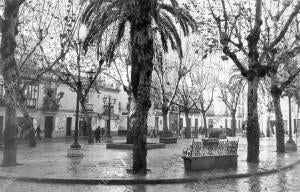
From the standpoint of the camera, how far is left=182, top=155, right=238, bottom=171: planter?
39.2 ft

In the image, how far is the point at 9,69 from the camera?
13.1 metres

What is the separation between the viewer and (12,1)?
12.9 m

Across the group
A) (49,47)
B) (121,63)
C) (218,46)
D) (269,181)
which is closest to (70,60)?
(49,47)

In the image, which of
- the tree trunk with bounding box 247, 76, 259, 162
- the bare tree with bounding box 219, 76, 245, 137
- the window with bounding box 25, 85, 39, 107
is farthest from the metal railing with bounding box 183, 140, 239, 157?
the window with bounding box 25, 85, 39, 107

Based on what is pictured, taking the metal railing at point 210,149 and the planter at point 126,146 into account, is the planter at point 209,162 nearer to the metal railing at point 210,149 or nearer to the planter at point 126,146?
the metal railing at point 210,149

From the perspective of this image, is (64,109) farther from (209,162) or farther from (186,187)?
(186,187)

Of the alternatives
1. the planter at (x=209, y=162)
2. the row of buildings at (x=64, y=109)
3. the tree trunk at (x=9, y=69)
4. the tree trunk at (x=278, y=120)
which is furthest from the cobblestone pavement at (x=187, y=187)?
the row of buildings at (x=64, y=109)

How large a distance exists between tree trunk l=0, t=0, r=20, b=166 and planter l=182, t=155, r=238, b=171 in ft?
20.0

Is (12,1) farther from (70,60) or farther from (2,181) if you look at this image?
(70,60)

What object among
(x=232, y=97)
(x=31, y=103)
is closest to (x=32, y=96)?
(x=31, y=103)

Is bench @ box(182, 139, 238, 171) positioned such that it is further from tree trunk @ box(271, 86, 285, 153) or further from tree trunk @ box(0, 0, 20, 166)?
tree trunk @ box(271, 86, 285, 153)

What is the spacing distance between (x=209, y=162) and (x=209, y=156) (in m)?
0.20

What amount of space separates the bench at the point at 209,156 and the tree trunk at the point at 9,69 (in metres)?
6.05

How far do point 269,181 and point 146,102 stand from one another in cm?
412
